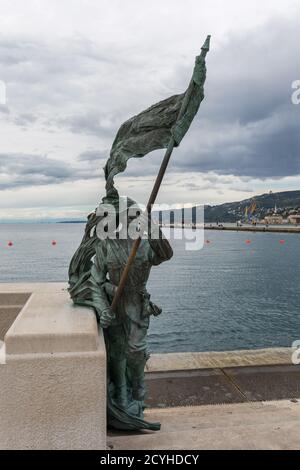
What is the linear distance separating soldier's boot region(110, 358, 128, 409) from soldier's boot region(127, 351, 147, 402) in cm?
9

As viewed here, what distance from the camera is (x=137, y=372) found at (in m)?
4.88

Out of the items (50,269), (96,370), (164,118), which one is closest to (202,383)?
(96,370)

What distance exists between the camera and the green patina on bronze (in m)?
4.48

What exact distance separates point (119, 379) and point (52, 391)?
1.24m

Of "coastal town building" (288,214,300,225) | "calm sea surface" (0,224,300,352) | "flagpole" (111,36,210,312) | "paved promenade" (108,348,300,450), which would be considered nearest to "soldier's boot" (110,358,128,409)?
"paved promenade" (108,348,300,450)

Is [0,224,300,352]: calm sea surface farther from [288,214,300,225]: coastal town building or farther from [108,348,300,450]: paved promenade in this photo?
[288,214,300,225]: coastal town building

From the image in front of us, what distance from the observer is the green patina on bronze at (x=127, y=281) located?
448cm

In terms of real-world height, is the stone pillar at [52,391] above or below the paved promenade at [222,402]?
above

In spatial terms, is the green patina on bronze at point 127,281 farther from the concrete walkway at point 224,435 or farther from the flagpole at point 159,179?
the concrete walkway at point 224,435

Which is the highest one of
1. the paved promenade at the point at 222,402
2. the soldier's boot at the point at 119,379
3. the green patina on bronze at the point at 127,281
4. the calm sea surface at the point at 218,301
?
the green patina on bronze at the point at 127,281

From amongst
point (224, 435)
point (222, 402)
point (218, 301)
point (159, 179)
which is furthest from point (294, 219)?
point (159, 179)

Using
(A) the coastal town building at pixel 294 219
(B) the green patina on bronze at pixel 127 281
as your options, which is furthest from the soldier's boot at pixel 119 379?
(A) the coastal town building at pixel 294 219

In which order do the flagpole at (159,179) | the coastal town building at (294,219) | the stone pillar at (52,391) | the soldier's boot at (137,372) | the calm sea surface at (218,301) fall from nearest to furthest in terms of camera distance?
1. the stone pillar at (52,391)
2. the flagpole at (159,179)
3. the soldier's boot at (137,372)
4. the calm sea surface at (218,301)
5. the coastal town building at (294,219)

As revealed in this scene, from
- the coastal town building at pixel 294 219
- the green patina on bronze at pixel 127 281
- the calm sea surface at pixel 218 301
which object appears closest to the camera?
the green patina on bronze at pixel 127 281
